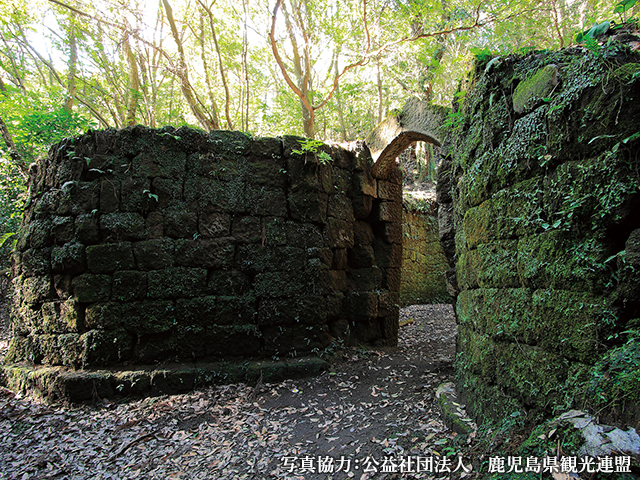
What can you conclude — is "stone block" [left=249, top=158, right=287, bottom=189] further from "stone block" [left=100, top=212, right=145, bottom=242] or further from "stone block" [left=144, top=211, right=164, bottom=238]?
"stone block" [left=100, top=212, right=145, bottom=242]

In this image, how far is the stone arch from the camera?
4445 mm

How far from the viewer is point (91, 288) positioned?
12.7 feet

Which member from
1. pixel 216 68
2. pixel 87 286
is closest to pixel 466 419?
pixel 87 286

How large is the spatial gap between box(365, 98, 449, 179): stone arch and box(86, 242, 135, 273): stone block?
3.64 metres

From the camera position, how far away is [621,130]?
1645 mm

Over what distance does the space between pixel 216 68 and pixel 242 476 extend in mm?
10925

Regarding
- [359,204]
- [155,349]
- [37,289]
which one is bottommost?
[155,349]

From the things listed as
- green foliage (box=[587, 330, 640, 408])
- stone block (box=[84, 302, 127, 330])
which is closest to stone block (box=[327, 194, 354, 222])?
stone block (box=[84, 302, 127, 330])

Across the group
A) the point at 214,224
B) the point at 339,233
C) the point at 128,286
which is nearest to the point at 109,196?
the point at 128,286

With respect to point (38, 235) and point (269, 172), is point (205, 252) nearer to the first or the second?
point (269, 172)

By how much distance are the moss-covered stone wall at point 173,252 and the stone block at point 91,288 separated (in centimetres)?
1

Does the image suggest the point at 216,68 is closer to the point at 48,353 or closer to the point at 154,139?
the point at 154,139

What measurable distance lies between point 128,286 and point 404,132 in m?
4.08

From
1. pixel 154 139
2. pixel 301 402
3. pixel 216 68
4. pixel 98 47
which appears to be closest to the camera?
→ pixel 301 402
